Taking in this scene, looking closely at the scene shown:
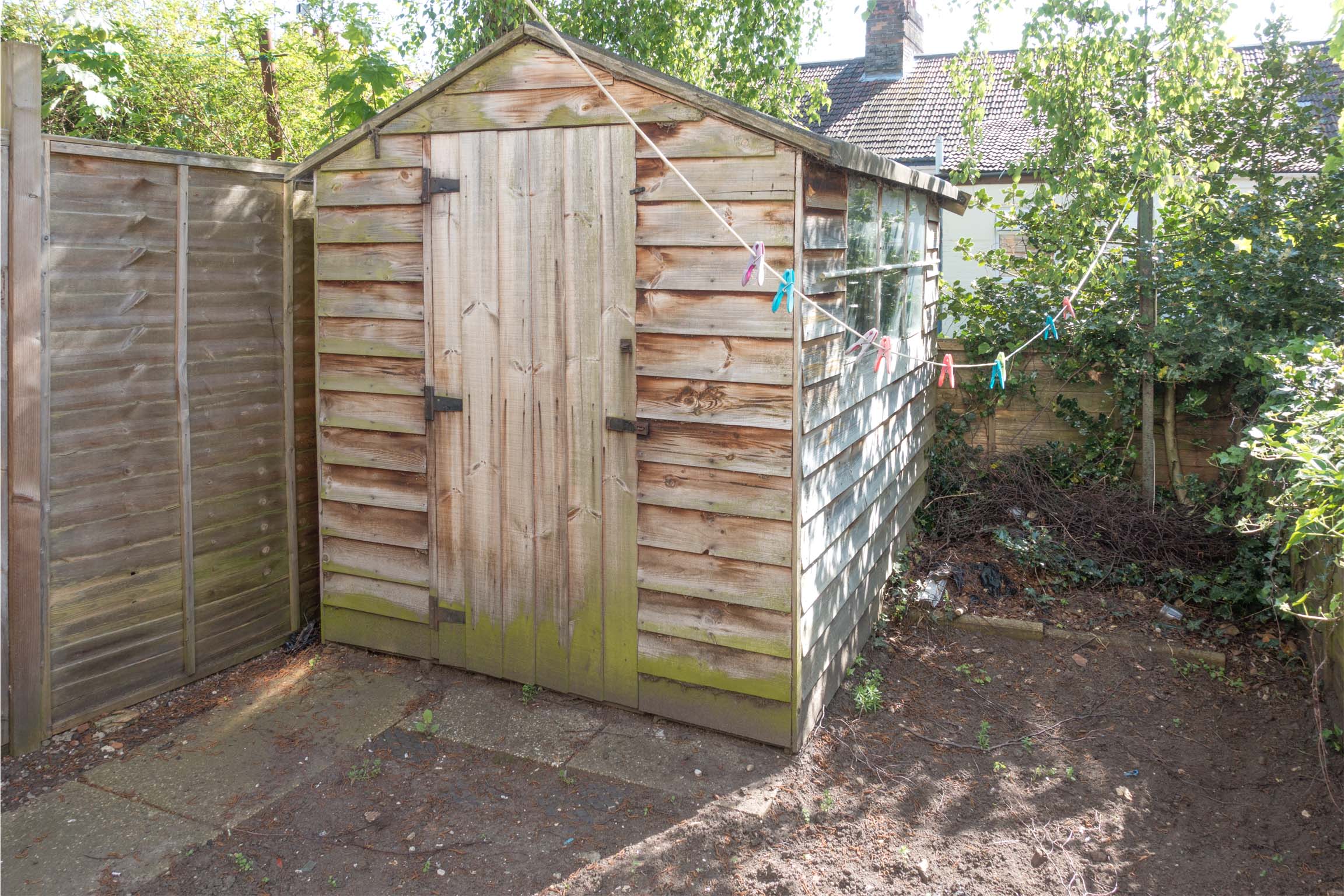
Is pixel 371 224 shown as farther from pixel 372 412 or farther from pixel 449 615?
pixel 449 615

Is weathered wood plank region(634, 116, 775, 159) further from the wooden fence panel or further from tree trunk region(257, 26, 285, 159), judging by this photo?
tree trunk region(257, 26, 285, 159)

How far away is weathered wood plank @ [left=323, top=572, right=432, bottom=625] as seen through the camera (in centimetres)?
489

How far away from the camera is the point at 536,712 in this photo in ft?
14.7

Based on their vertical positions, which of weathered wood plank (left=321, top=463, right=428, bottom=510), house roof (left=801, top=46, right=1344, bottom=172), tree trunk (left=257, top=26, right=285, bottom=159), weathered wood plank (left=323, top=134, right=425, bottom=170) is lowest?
weathered wood plank (left=321, top=463, right=428, bottom=510)

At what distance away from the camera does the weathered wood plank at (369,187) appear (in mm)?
4598

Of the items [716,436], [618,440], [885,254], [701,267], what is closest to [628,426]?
[618,440]

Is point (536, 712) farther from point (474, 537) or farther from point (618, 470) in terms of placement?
point (618, 470)

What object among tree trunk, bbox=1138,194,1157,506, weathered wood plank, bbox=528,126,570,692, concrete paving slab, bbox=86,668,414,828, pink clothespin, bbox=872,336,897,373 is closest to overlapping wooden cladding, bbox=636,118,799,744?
weathered wood plank, bbox=528,126,570,692

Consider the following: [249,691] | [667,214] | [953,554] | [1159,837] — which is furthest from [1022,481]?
[249,691]

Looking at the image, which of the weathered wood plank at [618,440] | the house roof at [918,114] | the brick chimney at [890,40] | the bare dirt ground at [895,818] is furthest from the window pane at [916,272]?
the brick chimney at [890,40]

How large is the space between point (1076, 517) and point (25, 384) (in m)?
5.48

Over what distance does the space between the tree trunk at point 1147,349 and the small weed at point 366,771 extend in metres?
4.77

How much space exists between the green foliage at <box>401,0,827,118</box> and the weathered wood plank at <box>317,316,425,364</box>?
12.9 feet

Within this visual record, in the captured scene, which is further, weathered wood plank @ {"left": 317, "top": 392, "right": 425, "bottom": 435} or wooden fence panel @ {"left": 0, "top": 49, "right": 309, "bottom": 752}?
weathered wood plank @ {"left": 317, "top": 392, "right": 425, "bottom": 435}
